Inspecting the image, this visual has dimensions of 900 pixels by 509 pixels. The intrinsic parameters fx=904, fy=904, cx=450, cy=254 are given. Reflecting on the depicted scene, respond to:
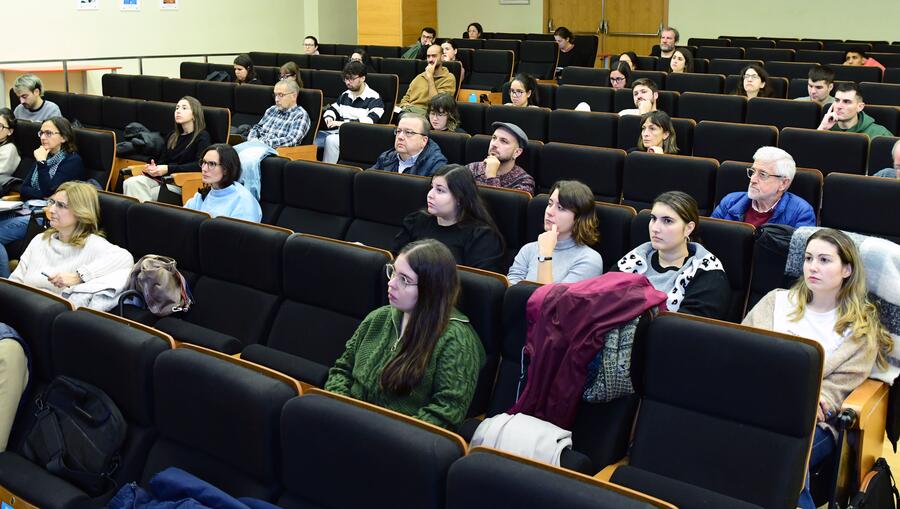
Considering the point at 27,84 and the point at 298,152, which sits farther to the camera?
the point at 27,84

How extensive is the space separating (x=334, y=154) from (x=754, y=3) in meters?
8.40

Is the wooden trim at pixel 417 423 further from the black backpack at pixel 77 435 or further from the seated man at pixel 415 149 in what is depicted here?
the seated man at pixel 415 149

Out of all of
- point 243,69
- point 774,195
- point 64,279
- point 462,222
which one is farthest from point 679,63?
point 64,279

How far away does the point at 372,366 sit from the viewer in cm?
282

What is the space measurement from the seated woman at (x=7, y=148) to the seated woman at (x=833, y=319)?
17.2 feet

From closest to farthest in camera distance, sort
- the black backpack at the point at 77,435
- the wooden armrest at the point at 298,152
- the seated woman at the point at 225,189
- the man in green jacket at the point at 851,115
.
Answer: the black backpack at the point at 77,435
the seated woman at the point at 225,189
the man in green jacket at the point at 851,115
the wooden armrest at the point at 298,152

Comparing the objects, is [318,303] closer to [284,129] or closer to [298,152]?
[298,152]

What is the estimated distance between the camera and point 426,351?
269 centimetres

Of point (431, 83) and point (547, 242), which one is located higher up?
point (431, 83)

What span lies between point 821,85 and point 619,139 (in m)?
1.98

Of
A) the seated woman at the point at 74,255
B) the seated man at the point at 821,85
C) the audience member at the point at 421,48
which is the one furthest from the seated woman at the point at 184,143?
the audience member at the point at 421,48

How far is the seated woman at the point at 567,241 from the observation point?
3572 mm

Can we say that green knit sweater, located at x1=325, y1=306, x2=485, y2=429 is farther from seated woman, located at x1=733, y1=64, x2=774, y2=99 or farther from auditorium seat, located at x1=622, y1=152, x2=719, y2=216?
seated woman, located at x1=733, y1=64, x2=774, y2=99

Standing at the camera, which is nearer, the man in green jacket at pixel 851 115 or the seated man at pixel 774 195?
the seated man at pixel 774 195
